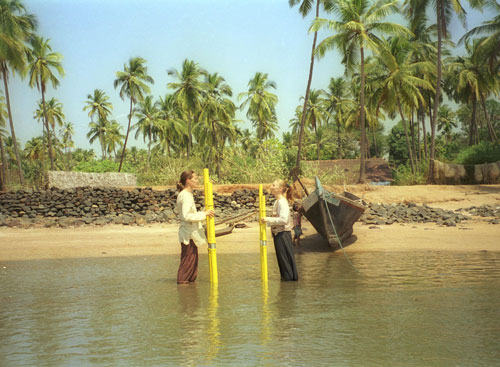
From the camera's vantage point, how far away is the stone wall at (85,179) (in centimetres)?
2525

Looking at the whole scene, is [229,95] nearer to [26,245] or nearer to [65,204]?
[65,204]

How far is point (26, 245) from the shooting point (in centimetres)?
1394

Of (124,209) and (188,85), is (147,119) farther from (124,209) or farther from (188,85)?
(124,209)

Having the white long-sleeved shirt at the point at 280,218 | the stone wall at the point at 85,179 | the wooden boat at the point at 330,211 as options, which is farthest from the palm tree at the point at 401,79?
the white long-sleeved shirt at the point at 280,218

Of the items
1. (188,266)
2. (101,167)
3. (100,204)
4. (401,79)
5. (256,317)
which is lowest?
(256,317)

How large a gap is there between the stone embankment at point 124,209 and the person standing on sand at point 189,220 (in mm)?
9645

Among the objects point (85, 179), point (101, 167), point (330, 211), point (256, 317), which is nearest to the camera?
point (256, 317)

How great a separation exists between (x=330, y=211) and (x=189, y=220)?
5.52m

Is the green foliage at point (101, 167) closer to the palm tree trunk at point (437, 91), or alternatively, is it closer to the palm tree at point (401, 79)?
the palm tree at point (401, 79)

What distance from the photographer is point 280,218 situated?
7637 millimetres

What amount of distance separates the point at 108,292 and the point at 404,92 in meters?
28.3

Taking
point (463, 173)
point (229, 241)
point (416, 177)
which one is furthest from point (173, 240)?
point (463, 173)

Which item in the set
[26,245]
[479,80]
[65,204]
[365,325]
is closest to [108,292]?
[365,325]

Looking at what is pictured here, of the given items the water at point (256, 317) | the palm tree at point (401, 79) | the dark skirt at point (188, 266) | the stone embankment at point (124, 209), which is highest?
the palm tree at point (401, 79)
